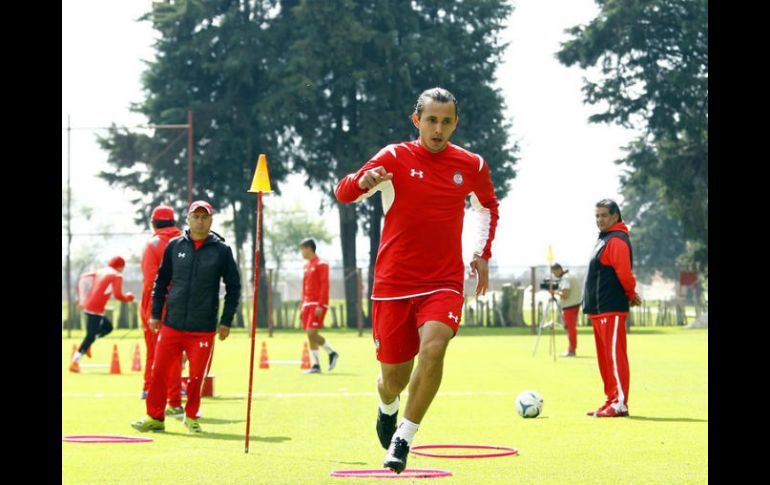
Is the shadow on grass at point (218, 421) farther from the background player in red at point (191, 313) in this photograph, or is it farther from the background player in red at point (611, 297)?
the background player in red at point (611, 297)

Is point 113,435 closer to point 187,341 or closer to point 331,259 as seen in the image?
point 187,341

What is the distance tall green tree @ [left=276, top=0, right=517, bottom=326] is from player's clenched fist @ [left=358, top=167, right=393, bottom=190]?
43.6m

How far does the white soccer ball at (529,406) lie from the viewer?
1416 cm

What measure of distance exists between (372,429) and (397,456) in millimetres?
4614

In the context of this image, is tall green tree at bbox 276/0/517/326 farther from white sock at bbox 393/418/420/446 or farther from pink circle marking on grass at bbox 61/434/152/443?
white sock at bbox 393/418/420/446

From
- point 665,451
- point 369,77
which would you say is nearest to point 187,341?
point 665,451

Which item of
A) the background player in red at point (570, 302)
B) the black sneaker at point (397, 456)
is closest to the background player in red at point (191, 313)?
the black sneaker at point (397, 456)

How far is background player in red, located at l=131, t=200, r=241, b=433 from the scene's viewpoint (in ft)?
42.5

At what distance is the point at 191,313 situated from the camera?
12922 millimetres

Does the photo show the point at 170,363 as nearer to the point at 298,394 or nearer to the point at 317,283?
the point at 298,394

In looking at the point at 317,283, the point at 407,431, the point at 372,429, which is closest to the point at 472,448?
the point at 372,429

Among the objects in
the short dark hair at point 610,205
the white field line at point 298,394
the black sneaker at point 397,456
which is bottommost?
the white field line at point 298,394
